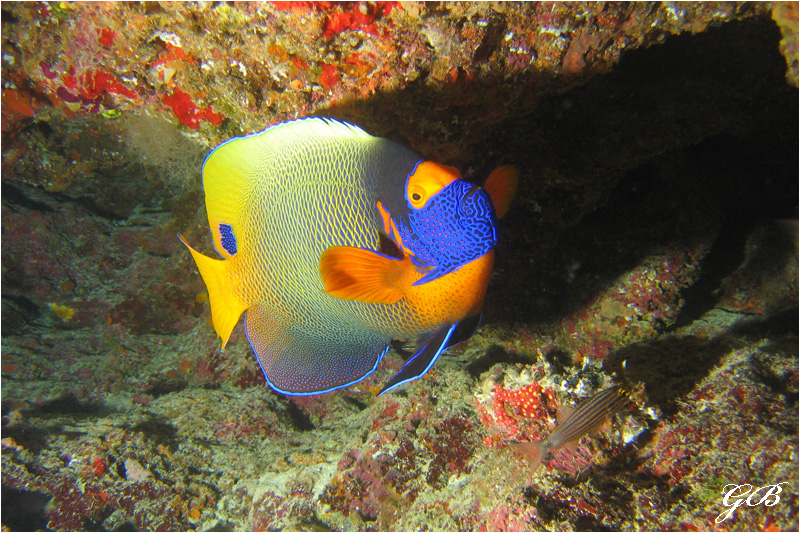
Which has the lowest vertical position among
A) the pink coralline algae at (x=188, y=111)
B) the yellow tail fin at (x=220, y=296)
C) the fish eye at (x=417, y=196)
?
the yellow tail fin at (x=220, y=296)

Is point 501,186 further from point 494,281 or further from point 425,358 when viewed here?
point 494,281

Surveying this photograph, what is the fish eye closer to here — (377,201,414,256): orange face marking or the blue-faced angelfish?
the blue-faced angelfish

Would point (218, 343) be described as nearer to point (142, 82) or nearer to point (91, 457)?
point (91, 457)

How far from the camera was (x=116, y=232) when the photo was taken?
4.43 meters

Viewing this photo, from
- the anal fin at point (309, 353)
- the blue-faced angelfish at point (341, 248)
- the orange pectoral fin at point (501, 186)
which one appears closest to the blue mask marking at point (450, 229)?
the blue-faced angelfish at point (341, 248)

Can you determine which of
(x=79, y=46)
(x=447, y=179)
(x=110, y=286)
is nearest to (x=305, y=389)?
(x=447, y=179)

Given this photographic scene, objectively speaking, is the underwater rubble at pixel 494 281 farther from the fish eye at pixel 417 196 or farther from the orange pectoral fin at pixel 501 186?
the fish eye at pixel 417 196

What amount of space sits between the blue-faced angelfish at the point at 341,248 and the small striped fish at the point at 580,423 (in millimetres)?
847

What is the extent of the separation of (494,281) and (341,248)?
6.86 ft

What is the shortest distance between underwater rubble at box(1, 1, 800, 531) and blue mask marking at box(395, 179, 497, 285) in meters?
0.92

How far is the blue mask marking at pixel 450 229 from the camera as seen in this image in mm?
1212

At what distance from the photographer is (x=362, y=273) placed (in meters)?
1.29

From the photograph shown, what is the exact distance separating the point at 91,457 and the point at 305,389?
2.01 metres

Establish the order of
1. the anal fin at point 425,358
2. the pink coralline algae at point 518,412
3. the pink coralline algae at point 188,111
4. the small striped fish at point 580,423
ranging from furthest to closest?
the pink coralline algae at point 188,111
the pink coralline algae at point 518,412
the small striped fish at point 580,423
the anal fin at point 425,358
